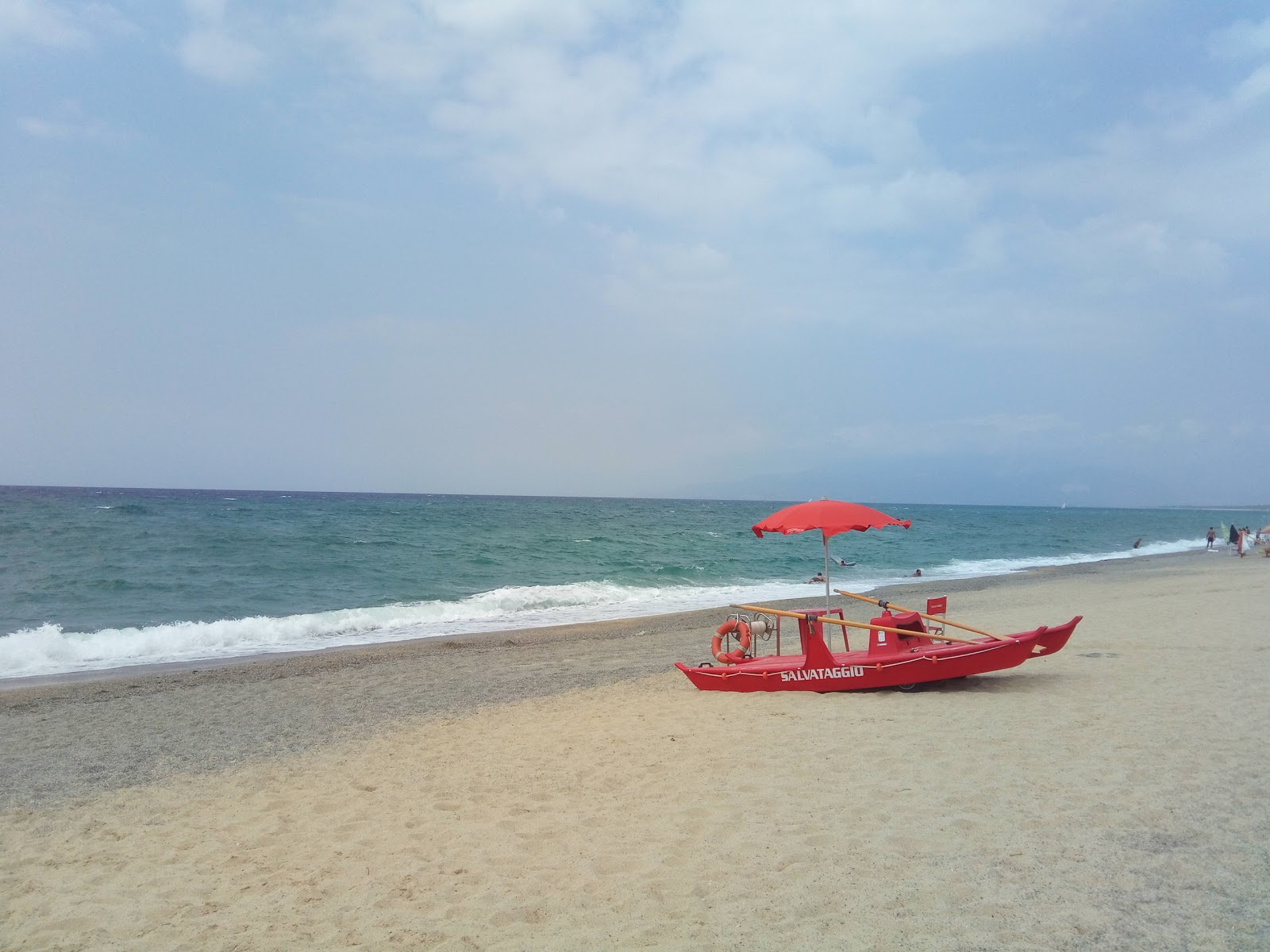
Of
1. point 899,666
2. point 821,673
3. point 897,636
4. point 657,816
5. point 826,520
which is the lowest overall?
point 657,816

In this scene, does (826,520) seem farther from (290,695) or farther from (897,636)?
(290,695)

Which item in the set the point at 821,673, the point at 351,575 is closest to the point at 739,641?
the point at 821,673

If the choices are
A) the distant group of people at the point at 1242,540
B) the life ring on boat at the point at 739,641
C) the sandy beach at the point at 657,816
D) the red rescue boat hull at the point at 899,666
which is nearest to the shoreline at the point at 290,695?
the sandy beach at the point at 657,816

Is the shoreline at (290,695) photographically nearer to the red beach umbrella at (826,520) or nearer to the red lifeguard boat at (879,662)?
the red lifeguard boat at (879,662)

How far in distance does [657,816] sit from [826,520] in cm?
478

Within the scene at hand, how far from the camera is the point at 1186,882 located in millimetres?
4305

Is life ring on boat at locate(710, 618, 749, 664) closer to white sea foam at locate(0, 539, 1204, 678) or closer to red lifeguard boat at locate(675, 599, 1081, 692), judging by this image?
red lifeguard boat at locate(675, 599, 1081, 692)

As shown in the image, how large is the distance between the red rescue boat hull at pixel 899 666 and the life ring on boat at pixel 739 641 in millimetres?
512

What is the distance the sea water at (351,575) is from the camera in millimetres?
16359

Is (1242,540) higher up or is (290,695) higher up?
(1242,540)

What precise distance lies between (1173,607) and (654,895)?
618 inches

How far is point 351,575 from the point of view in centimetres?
2572

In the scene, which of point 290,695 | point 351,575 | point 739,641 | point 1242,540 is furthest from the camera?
point 1242,540

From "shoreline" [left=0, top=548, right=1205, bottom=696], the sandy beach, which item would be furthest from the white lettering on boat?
"shoreline" [left=0, top=548, right=1205, bottom=696]
